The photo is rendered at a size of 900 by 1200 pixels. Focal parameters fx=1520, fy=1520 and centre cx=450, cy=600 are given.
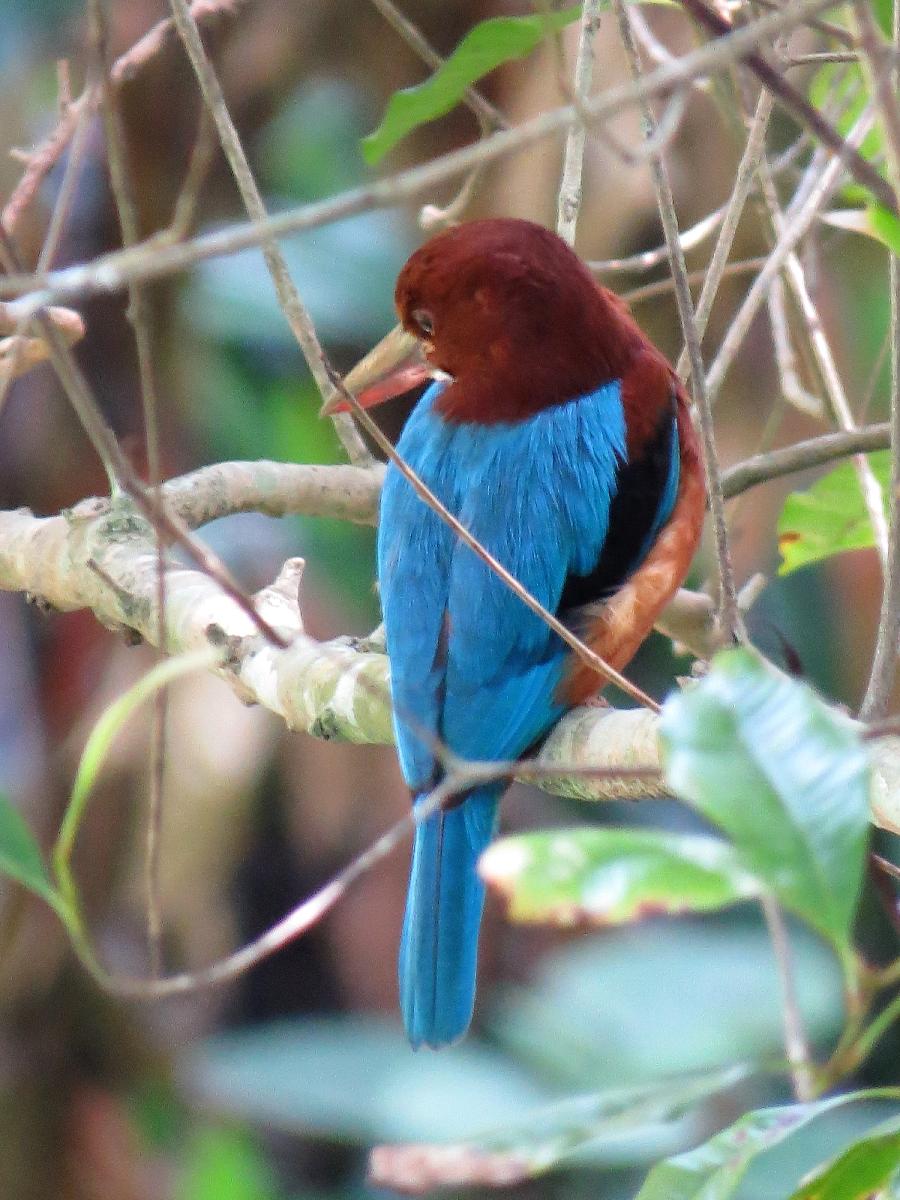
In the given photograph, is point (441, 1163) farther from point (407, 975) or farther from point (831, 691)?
point (831, 691)

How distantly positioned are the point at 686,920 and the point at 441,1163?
10.6 ft

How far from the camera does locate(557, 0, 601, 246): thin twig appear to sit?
Result: 2.15 m

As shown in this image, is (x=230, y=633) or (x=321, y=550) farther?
(x=321, y=550)

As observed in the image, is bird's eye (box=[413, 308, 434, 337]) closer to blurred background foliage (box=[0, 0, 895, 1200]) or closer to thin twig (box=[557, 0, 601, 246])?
thin twig (box=[557, 0, 601, 246])

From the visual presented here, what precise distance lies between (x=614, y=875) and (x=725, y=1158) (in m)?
0.50

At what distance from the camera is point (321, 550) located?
4156 millimetres

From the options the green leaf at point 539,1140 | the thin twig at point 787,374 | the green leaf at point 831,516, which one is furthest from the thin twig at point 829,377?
the green leaf at point 539,1140

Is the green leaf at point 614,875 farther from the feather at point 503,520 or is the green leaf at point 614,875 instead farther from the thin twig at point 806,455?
the thin twig at point 806,455

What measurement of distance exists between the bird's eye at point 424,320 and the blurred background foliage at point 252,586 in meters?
1.08

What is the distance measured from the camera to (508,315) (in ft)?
8.58

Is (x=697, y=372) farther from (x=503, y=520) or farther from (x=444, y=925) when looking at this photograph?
(x=444, y=925)

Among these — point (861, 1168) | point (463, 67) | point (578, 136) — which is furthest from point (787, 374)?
point (861, 1168)

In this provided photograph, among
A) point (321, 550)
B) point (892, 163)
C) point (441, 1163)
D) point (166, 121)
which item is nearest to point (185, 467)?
point (321, 550)

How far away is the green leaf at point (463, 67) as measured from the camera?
1.94 metres
